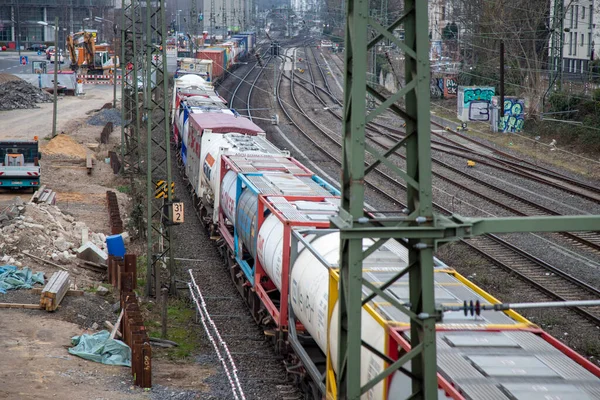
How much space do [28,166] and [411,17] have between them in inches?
1080

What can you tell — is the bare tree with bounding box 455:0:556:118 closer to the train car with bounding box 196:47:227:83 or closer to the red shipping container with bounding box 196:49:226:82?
the train car with bounding box 196:47:227:83

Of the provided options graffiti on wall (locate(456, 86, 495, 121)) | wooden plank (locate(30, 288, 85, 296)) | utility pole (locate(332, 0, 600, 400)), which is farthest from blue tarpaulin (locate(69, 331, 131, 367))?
graffiti on wall (locate(456, 86, 495, 121))

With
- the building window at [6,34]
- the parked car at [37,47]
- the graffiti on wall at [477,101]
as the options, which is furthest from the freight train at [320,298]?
the building window at [6,34]

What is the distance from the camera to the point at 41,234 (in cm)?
2345

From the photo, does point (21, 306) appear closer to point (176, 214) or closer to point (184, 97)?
point (176, 214)

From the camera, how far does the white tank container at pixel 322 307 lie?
9.81 meters

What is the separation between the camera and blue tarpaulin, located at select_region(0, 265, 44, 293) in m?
19.2

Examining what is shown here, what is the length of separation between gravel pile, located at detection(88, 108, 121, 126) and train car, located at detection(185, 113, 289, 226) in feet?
76.7

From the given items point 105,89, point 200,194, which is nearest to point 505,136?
point 200,194

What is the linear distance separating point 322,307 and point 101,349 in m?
5.68

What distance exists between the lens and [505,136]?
44.2 metres

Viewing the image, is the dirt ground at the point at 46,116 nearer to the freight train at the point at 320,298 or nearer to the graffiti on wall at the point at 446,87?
the freight train at the point at 320,298

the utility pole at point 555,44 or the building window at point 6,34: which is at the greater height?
the building window at point 6,34

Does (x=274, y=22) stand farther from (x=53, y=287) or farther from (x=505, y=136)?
(x=53, y=287)
